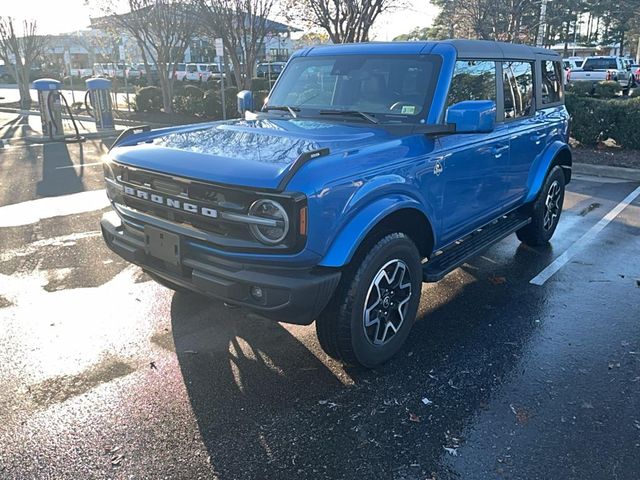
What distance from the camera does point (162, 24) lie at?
55.1 feet

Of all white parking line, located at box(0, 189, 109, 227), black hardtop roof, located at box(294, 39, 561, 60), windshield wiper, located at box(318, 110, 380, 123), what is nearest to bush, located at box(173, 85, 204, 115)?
white parking line, located at box(0, 189, 109, 227)

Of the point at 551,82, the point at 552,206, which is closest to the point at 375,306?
the point at 552,206

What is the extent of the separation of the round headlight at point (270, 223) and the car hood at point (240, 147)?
124 millimetres

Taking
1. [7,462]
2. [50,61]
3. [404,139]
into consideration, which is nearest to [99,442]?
[7,462]

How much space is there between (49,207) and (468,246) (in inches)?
227

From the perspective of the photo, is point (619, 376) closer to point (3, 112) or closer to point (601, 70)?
point (3, 112)

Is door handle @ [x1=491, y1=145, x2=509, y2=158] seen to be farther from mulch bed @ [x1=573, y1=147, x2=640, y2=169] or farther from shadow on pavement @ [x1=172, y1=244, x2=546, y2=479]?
mulch bed @ [x1=573, y1=147, x2=640, y2=169]

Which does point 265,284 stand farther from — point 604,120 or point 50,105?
point 50,105

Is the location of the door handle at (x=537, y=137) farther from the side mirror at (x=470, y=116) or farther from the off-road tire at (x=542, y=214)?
the side mirror at (x=470, y=116)

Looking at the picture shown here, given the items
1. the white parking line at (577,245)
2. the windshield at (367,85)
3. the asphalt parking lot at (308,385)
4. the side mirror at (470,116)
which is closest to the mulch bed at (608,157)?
the white parking line at (577,245)

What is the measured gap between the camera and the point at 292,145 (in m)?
3.30

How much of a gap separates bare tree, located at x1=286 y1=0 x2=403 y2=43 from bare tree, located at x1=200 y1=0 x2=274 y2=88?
122 centimetres

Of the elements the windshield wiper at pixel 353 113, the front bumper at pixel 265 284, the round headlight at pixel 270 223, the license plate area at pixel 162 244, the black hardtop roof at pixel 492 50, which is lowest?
the front bumper at pixel 265 284

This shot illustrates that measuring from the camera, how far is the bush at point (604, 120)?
Result: 433 inches
